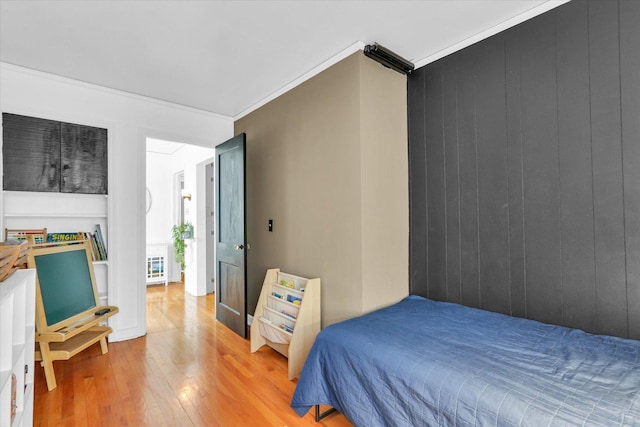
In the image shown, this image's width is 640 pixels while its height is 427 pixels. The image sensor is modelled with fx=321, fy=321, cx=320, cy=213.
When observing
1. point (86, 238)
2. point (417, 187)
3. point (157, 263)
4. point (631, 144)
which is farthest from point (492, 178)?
point (157, 263)

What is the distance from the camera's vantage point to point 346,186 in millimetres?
2426

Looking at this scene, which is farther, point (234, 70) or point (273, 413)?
point (234, 70)

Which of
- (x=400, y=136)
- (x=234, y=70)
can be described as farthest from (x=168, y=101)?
(x=400, y=136)

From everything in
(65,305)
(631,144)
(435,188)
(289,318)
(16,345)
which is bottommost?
(289,318)

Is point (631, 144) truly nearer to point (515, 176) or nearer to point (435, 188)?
point (515, 176)

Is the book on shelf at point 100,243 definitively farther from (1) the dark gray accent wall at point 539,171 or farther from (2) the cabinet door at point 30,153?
(1) the dark gray accent wall at point 539,171

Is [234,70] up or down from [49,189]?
up

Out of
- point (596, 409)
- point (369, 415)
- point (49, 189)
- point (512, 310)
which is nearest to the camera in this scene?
point (596, 409)

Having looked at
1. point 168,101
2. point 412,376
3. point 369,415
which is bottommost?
point 369,415

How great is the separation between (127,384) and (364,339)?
1.83 m

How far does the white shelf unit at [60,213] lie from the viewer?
110 inches

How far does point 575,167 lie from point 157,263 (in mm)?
5956

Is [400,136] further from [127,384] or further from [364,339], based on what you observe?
[127,384]

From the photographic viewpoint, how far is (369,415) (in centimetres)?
156
